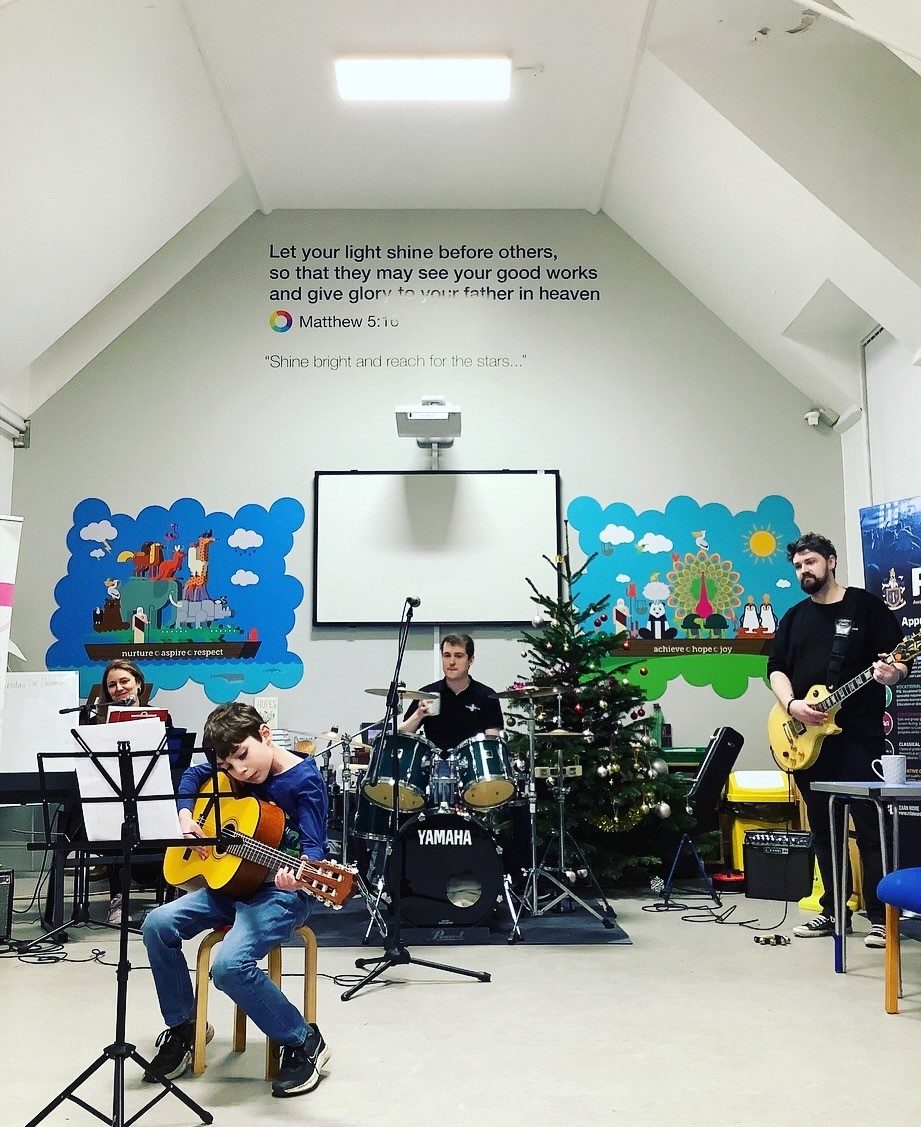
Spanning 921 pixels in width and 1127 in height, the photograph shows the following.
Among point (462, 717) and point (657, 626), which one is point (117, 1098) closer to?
point (462, 717)

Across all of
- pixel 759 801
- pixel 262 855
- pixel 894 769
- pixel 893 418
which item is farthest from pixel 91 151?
pixel 759 801

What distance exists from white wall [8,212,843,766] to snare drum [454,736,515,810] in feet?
9.80

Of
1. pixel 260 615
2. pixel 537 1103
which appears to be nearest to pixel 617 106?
pixel 260 615

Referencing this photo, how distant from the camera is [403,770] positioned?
484 cm

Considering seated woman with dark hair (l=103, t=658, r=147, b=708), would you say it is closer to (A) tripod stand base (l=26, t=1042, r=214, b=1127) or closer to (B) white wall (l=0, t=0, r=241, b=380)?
(B) white wall (l=0, t=0, r=241, b=380)

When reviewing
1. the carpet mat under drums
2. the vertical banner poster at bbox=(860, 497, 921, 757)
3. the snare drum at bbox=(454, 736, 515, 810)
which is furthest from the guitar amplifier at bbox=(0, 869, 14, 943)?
the vertical banner poster at bbox=(860, 497, 921, 757)

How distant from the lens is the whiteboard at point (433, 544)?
8.02 m

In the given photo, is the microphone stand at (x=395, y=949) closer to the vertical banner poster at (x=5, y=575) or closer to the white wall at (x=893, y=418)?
the vertical banner poster at (x=5, y=575)

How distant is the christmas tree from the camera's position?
621 cm

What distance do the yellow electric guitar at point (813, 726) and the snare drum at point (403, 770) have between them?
1.71 m

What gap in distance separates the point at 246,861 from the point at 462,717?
2934 millimetres

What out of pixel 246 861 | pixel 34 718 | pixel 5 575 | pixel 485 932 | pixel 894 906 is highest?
pixel 5 575

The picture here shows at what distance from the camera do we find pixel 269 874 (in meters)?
3.25

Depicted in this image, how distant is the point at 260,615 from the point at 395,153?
11.6 ft
